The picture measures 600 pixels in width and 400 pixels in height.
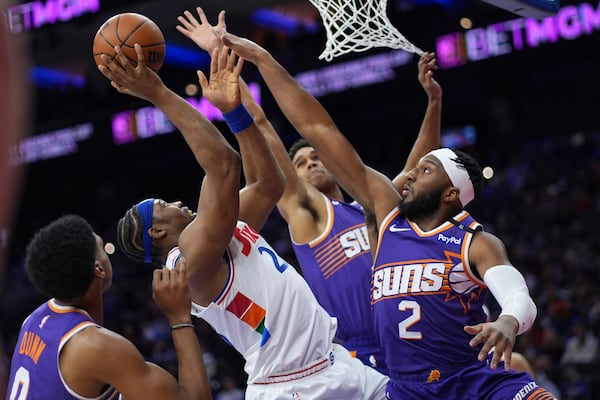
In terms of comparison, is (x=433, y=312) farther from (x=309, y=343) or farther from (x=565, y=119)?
(x=565, y=119)

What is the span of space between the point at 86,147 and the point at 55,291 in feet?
49.6

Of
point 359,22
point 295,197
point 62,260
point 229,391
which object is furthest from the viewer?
point 229,391

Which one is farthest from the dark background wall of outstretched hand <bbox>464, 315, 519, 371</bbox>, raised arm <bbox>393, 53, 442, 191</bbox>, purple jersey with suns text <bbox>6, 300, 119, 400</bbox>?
purple jersey with suns text <bbox>6, 300, 119, 400</bbox>

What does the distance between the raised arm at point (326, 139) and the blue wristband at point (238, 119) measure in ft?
1.83

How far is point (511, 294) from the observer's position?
365cm

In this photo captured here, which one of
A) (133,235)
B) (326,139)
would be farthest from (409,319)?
(133,235)

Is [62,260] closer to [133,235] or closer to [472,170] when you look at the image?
[133,235]

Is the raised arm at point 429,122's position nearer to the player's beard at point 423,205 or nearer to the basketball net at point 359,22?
the basketball net at point 359,22

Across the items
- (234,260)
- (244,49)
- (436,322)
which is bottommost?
(436,322)

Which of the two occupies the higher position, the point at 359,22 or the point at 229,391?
the point at 359,22

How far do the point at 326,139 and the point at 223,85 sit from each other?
0.74 m

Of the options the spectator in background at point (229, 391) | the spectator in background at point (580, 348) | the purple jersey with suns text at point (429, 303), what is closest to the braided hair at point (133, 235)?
the purple jersey with suns text at point (429, 303)

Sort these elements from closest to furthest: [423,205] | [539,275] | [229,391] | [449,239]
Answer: [449,239] → [423,205] → [229,391] → [539,275]

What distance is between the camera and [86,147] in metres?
17.9
